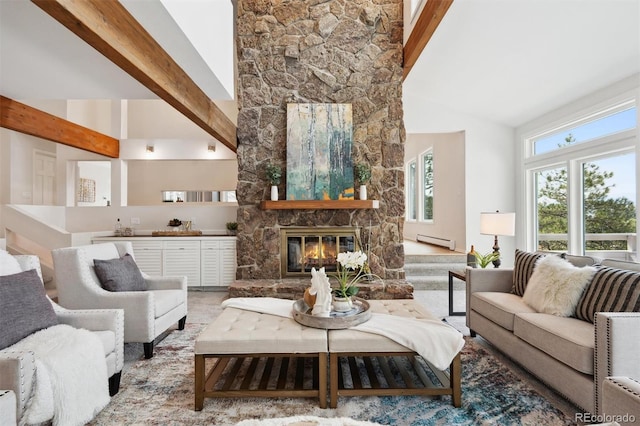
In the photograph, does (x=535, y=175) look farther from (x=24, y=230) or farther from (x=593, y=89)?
(x=24, y=230)

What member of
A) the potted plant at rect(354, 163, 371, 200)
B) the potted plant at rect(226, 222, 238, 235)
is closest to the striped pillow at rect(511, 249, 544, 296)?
the potted plant at rect(354, 163, 371, 200)

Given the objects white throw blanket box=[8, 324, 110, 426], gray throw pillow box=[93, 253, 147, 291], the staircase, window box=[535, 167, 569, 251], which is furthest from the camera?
the staircase

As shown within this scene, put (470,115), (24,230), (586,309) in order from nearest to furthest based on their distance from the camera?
1. (586,309)
2. (24,230)
3. (470,115)

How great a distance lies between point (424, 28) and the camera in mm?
3684

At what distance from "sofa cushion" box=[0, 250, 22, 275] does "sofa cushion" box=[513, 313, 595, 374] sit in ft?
11.1

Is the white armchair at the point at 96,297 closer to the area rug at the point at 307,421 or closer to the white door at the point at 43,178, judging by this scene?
the area rug at the point at 307,421

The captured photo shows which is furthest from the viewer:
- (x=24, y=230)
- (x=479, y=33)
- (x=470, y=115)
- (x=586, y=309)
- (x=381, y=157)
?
(x=470, y=115)

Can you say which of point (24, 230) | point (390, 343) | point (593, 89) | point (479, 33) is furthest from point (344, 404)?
point (24, 230)

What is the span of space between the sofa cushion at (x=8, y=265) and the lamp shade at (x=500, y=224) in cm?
432

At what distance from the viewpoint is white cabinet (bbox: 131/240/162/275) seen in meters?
5.21

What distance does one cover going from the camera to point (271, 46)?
482cm

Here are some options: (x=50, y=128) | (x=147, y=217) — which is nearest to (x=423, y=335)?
(x=147, y=217)

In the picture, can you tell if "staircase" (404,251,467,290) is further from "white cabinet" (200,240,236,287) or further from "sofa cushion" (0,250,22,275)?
"sofa cushion" (0,250,22,275)

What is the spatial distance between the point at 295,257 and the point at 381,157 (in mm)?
1893
